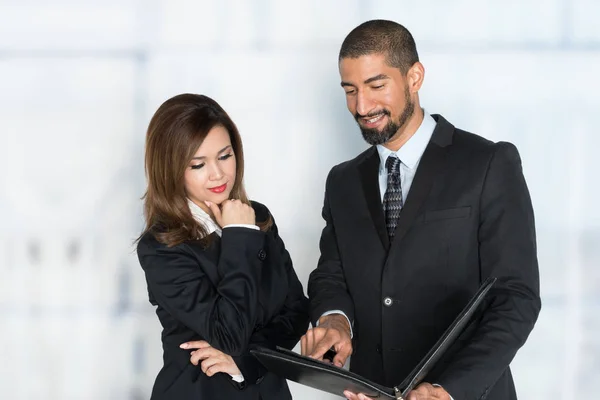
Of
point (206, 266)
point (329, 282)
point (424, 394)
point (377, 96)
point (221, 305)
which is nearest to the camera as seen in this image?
point (424, 394)

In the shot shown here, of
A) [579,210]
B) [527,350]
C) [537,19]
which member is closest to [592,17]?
[537,19]

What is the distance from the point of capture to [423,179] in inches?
96.7

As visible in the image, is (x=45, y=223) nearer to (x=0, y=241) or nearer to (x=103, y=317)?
(x=0, y=241)

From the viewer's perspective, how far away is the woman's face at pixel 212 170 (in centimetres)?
245

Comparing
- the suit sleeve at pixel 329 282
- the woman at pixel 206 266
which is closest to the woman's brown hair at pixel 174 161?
the woman at pixel 206 266

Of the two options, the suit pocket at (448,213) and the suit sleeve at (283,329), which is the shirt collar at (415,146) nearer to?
the suit pocket at (448,213)

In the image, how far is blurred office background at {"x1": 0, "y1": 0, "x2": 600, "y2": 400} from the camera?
352 cm

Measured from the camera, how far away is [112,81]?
3580 millimetres

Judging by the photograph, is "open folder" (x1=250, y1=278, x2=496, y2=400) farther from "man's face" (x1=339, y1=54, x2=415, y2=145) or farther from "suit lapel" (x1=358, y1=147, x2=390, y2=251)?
"man's face" (x1=339, y1=54, x2=415, y2=145)

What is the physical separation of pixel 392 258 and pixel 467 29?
1484 mm

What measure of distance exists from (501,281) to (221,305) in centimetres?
79

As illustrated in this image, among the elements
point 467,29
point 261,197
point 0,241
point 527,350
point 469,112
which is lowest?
point 527,350

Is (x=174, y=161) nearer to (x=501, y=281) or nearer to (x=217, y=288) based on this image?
(x=217, y=288)

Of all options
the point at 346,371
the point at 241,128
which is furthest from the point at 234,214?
the point at 241,128
